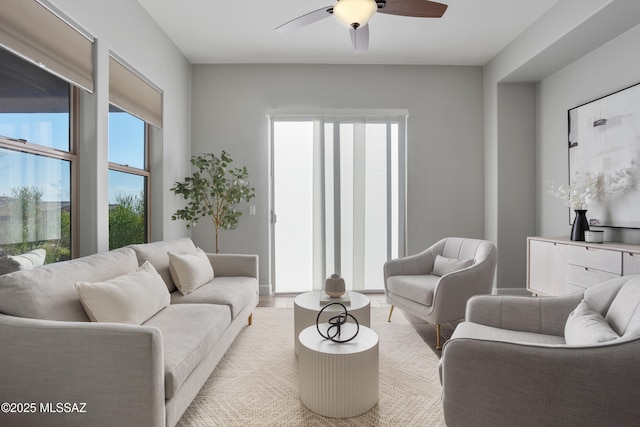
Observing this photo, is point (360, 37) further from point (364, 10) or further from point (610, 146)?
point (610, 146)

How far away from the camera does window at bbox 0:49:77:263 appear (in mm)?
1901

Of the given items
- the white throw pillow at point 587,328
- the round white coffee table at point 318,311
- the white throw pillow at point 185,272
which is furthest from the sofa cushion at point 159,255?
the white throw pillow at point 587,328

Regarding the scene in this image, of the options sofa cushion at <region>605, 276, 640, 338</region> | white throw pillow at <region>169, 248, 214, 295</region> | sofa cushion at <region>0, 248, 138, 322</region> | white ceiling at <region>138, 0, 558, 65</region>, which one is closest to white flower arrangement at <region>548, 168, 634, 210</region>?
white ceiling at <region>138, 0, 558, 65</region>

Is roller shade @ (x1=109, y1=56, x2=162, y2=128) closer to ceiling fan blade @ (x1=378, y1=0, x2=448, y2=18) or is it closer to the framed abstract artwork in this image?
ceiling fan blade @ (x1=378, y1=0, x2=448, y2=18)

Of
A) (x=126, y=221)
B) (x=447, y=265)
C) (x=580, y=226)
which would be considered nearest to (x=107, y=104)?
(x=126, y=221)

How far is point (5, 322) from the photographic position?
1391 millimetres

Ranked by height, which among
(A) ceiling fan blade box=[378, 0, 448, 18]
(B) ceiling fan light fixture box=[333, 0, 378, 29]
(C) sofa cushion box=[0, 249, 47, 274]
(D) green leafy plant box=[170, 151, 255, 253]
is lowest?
(C) sofa cushion box=[0, 249, 47, 274]

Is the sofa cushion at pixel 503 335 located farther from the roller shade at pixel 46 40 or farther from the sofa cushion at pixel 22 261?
the roller shade at pixel 46 40

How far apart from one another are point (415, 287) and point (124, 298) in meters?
2.07

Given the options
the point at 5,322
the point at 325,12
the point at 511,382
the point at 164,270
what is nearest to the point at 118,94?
the point at 164,270

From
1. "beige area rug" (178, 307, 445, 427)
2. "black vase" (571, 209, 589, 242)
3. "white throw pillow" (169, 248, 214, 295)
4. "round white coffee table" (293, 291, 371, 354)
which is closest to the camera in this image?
"beige area rug" (178, 307, 445, 427)

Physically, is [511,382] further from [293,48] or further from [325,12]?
[293,48]

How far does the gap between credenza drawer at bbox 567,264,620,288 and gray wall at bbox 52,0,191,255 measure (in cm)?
357

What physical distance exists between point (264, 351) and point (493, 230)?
2.96 m
